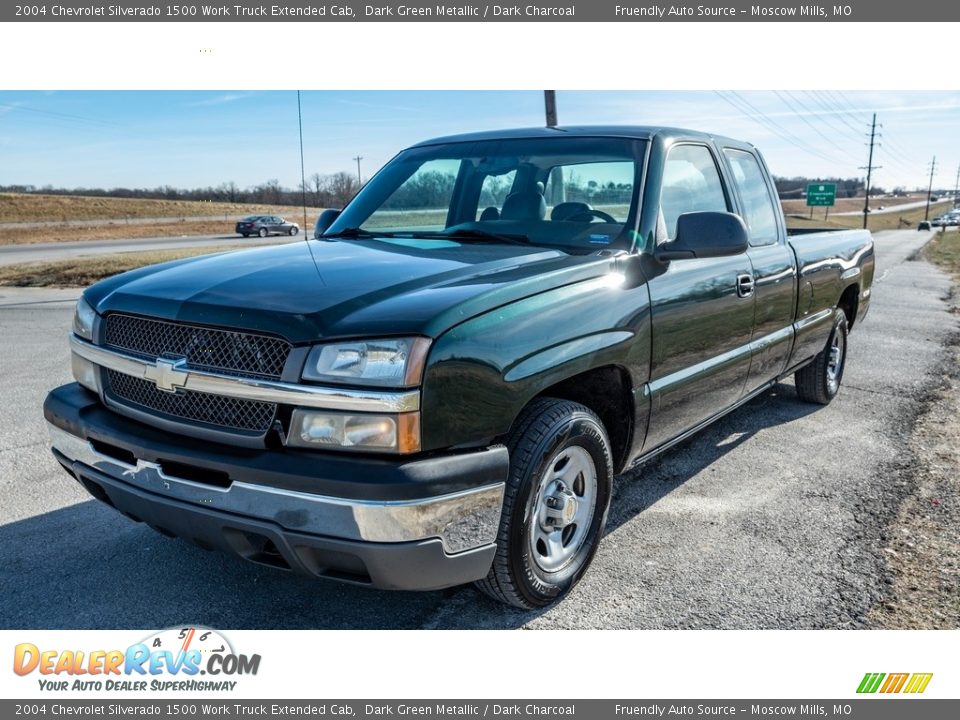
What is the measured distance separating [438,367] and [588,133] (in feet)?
6.91

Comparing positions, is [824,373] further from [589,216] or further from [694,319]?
[589,216]

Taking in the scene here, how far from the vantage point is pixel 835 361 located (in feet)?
21.2

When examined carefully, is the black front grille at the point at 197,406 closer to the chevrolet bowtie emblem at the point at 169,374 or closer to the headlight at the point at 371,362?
the chevrolet bowtie emblem at the point at 169,374

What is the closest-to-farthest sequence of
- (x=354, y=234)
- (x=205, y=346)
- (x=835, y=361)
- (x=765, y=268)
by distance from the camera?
1. (x=205, y=346)
2. (x=354, y=234)
3. (x=765, y=268)
4. (x=835, y=361)

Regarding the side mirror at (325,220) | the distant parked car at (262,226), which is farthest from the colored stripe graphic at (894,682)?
the distant parked car at (262,226)

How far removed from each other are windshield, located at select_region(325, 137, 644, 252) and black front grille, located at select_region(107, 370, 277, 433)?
1.51 metres

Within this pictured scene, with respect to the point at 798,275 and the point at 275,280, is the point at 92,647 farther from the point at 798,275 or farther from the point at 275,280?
the point at 798,275

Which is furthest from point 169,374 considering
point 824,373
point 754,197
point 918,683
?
point 824,373

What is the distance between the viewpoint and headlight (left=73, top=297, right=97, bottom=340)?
3152 millimetres

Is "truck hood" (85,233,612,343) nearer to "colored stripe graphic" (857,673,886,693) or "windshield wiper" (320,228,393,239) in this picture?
"windshield wiper" (320,228,393,239)

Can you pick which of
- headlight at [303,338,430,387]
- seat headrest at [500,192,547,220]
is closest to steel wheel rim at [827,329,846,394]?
seat headrest at [500,192,547,220]

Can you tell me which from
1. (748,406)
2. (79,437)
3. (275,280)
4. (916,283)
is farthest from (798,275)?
(916,283)
